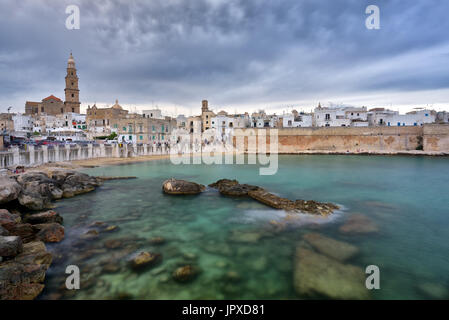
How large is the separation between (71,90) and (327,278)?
Result: 69118 mm

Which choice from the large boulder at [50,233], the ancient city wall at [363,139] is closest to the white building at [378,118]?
the ancient city wall at [363,139]

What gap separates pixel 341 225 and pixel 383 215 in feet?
9.09

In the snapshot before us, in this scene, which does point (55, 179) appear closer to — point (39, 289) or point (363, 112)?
point (39, 289)

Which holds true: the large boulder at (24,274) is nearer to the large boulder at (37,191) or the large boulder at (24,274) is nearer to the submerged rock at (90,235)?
the submerged rock at (90,235)

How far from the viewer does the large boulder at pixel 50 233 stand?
255 inches

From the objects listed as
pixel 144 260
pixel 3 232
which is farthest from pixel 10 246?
pixel 144 260

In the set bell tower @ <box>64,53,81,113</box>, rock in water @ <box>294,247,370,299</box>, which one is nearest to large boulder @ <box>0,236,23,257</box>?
rock in water @ <box>294,247,370,299</box>

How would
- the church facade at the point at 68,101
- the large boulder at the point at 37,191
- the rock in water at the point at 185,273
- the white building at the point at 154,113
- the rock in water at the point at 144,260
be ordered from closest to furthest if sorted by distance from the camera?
the rock in water at the point at 185,273, the rock in water at the point at 144,260, the large boulder at the point at 37,191, the white building at the point at 154,113, the church facade at the point at 68,101

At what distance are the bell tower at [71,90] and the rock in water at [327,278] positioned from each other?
222 ft

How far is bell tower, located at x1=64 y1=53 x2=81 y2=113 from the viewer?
5800cm

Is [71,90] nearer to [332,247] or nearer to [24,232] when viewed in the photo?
[24,232]

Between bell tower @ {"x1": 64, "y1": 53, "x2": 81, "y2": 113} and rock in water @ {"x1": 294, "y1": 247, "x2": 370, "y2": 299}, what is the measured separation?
6775 centimetres

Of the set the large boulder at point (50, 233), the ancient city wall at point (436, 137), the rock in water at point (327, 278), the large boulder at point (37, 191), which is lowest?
the rock in water at point (327, 278)

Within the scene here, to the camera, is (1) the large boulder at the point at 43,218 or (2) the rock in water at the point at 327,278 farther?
(1) the large boulder at the point at 43,218
